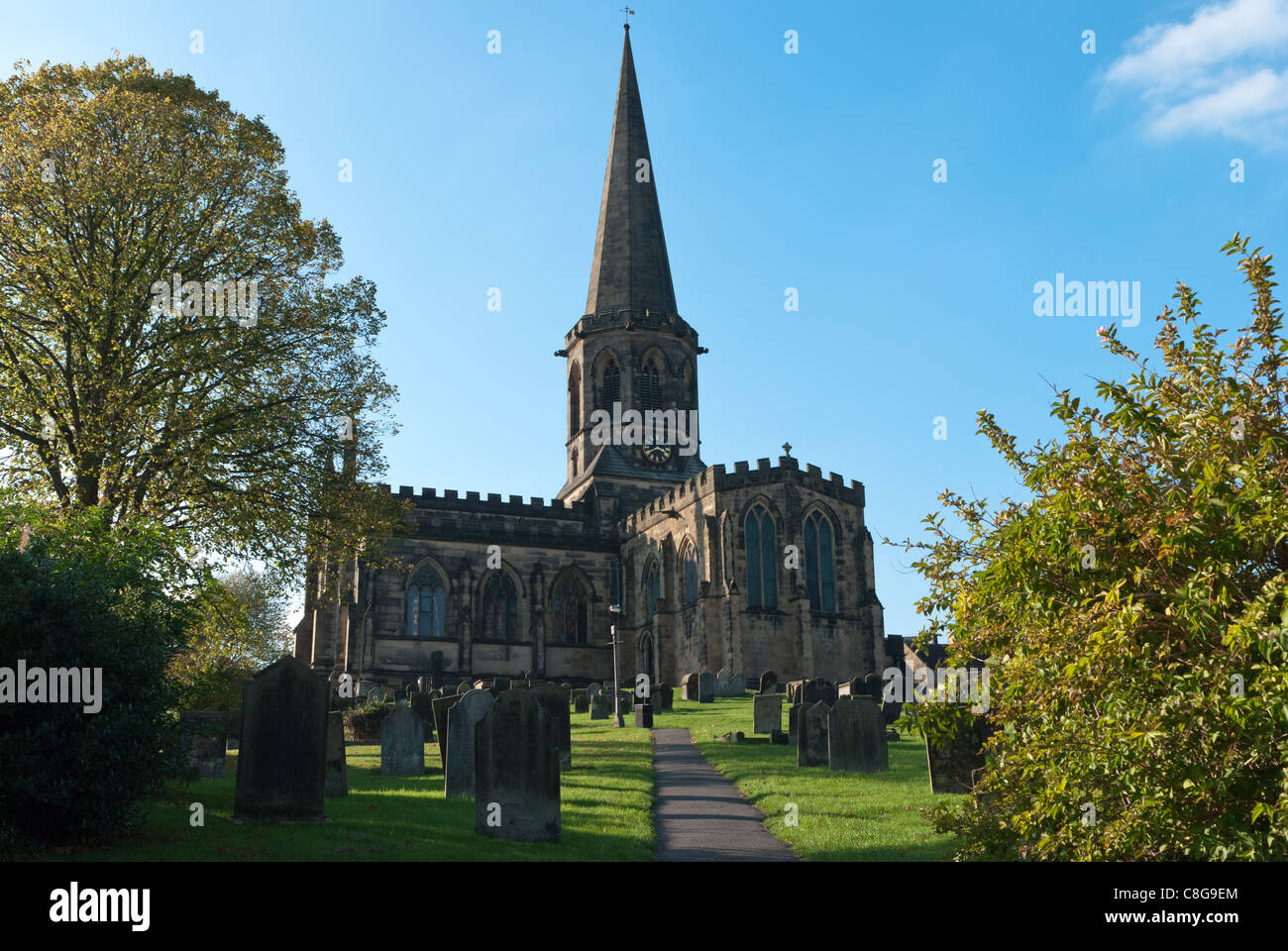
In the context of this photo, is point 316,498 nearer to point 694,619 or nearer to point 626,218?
point 694,619

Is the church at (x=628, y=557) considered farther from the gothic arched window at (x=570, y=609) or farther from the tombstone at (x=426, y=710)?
the tombstone at (x=426, y=710)

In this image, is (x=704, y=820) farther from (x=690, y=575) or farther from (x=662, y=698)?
(x=690, y=575)

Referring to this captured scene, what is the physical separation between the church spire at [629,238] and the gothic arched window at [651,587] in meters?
14.6

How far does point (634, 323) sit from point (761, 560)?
1719cm

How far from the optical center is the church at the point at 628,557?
38.4 m

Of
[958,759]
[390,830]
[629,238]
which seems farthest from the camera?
[629,238]

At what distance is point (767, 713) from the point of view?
2025cm

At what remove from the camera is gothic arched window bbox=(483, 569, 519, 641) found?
4434 centimetres

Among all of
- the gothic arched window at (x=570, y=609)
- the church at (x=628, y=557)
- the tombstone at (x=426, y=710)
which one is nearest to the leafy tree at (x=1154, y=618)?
the tombstone at (x=426, y=710)

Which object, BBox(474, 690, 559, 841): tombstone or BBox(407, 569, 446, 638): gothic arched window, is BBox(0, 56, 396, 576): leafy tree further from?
BBox(407, 569, 446, 638): gothic arched window

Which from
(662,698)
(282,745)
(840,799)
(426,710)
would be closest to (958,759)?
(840,799)

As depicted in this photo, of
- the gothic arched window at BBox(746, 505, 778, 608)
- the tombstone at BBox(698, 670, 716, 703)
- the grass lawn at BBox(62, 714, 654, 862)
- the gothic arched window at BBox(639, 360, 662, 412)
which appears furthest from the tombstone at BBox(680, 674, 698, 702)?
the gothic arched window at BBox(639, 360, 662, 412)

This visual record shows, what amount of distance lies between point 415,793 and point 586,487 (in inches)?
1491
